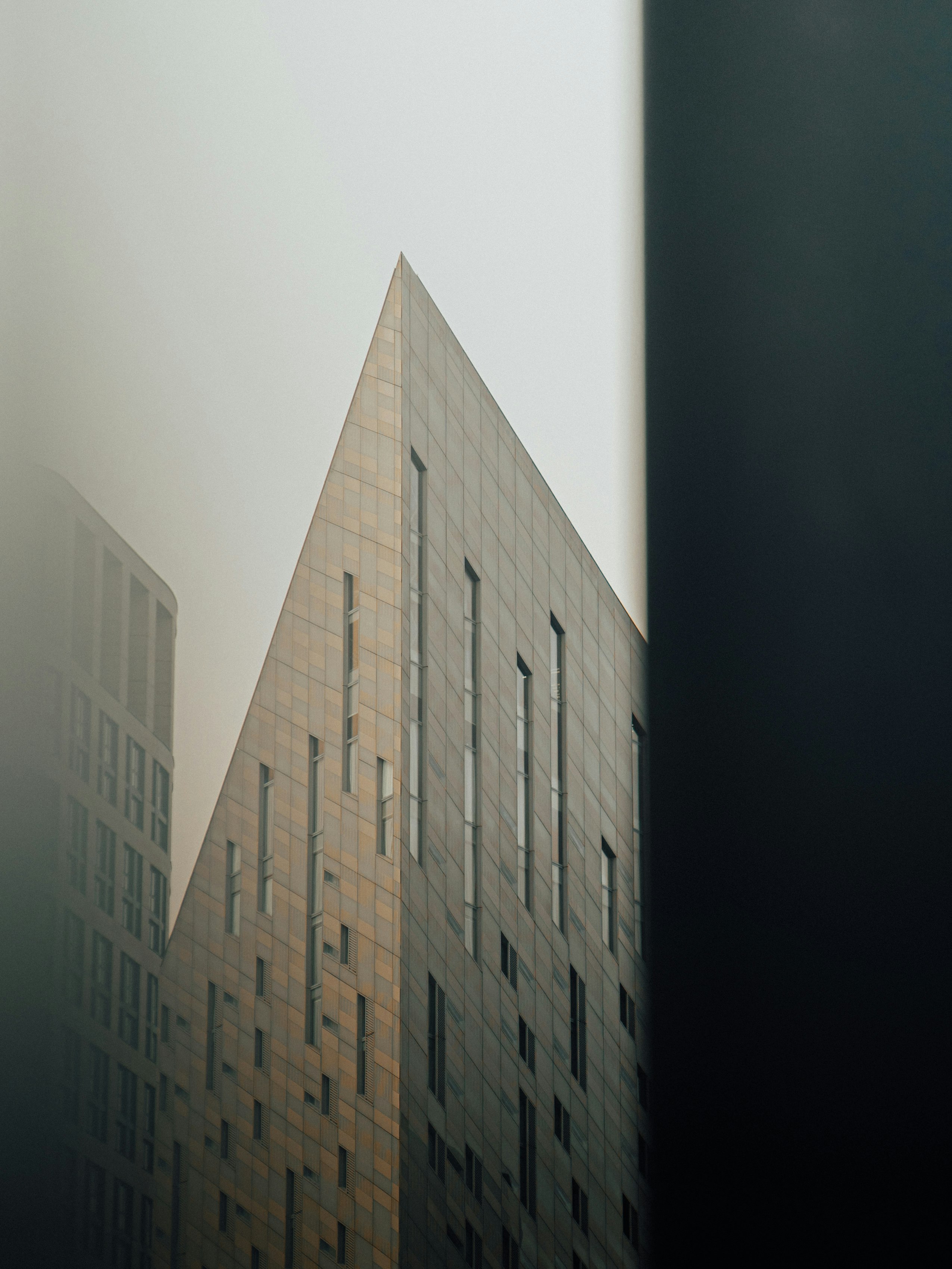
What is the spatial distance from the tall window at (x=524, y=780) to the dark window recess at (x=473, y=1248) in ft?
1.36

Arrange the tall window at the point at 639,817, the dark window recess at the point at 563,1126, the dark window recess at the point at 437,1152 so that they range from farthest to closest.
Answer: the tall window at the point at 639,817
the dark window recess at the point at 563,1126
the dark window recess at the point at 437,1152

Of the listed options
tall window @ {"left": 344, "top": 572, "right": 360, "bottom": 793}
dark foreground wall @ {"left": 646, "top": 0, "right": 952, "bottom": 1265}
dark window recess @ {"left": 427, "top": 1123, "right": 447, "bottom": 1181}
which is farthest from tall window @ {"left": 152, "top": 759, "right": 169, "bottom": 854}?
dark foreground wall @ {"left": 646, "top": 0, "right": 952, "bottom": 1265}

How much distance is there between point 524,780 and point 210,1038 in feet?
1.71

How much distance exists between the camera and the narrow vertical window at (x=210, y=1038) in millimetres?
1285

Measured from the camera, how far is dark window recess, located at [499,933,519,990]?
1.44m

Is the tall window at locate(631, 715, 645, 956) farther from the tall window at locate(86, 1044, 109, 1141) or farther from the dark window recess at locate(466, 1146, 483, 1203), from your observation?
the tall window at locate(86, 1044, 109, 1141)

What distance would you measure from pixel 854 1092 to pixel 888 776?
1.53 feet

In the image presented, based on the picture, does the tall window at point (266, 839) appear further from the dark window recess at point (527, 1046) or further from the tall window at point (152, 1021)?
the dark window recess at point (527, 1046)

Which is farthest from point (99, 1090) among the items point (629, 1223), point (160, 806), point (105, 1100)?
point (629, 1223)

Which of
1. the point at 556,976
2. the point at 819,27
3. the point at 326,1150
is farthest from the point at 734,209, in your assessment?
the point at 326,1150

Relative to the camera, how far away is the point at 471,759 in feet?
4.78

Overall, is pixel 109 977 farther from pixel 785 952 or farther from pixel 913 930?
pixel 913 930

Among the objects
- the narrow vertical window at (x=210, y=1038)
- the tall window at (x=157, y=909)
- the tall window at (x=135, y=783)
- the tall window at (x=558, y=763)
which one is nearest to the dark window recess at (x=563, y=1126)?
the tall window at (x=558, y=763)

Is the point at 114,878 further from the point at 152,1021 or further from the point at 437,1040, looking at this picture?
the point at 437,1040
